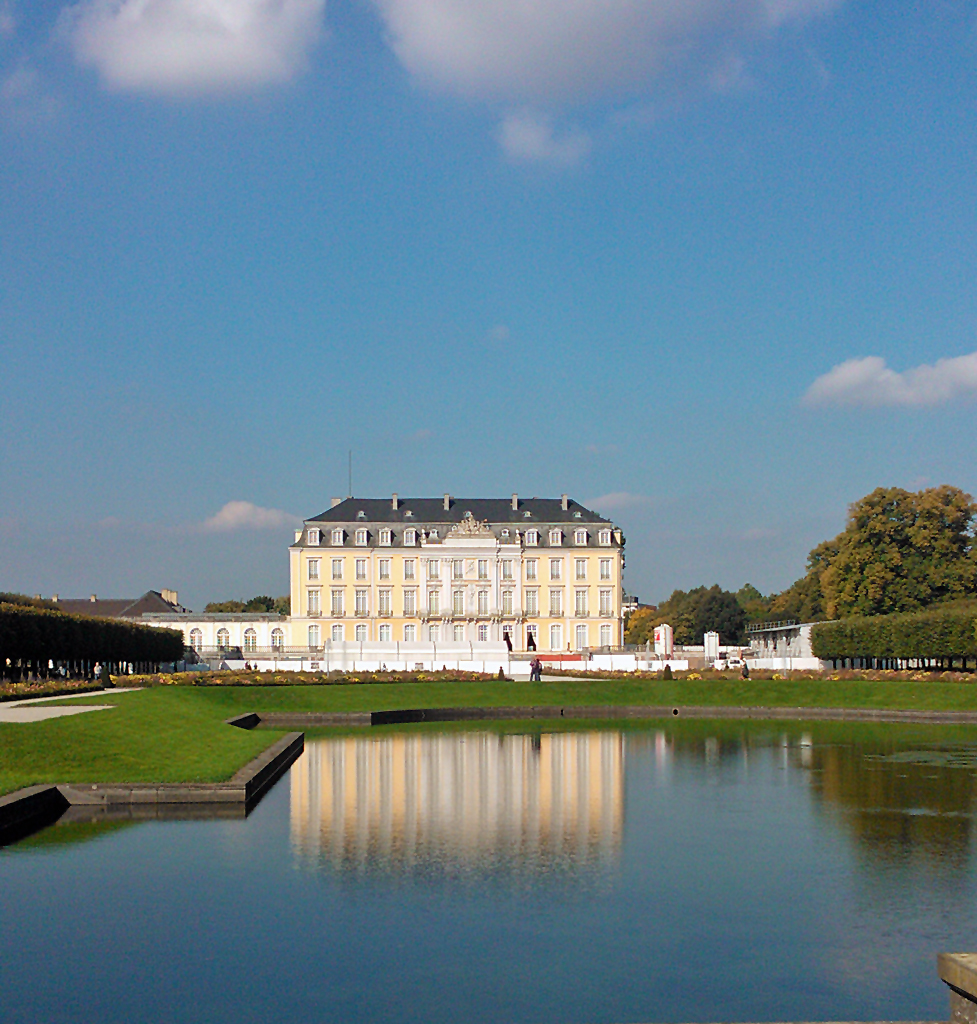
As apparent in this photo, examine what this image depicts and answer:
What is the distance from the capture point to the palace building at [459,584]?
3617 inches

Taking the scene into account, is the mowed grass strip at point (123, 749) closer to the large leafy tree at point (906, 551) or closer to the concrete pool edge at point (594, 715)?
the concrete pool edge at point (594, 715)

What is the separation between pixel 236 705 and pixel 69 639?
14.7 meters

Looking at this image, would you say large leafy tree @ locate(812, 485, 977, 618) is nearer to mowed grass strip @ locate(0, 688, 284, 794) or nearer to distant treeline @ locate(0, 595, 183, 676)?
distant treeline @ locate(0, 595, 183, 676)

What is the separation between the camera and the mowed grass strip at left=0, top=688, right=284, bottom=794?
17.9 m

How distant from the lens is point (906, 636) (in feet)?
185

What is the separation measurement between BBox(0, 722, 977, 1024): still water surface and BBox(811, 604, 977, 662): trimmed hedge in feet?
120

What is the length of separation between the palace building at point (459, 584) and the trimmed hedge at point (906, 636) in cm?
2901

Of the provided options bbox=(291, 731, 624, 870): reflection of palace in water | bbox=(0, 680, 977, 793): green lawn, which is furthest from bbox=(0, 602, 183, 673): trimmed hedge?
bbox=(291, 731, 624, 870): reflection of palace in water

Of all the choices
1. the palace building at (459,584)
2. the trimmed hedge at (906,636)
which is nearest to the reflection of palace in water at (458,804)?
the trimmed hedge at (906,636)

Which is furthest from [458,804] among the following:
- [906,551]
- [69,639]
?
[906,551]

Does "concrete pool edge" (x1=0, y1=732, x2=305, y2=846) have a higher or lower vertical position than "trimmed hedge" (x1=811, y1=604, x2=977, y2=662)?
lower

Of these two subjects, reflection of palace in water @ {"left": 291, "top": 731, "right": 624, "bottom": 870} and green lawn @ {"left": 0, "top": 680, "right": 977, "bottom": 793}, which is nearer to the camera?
reflection of palace in water @ {"left": 291, "top": 731, "right": 624, "bottom": 870}

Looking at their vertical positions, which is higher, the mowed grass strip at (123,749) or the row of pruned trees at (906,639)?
the row of pruned trees at (906,639)

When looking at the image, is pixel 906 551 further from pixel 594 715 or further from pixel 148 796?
pixel 148 796
